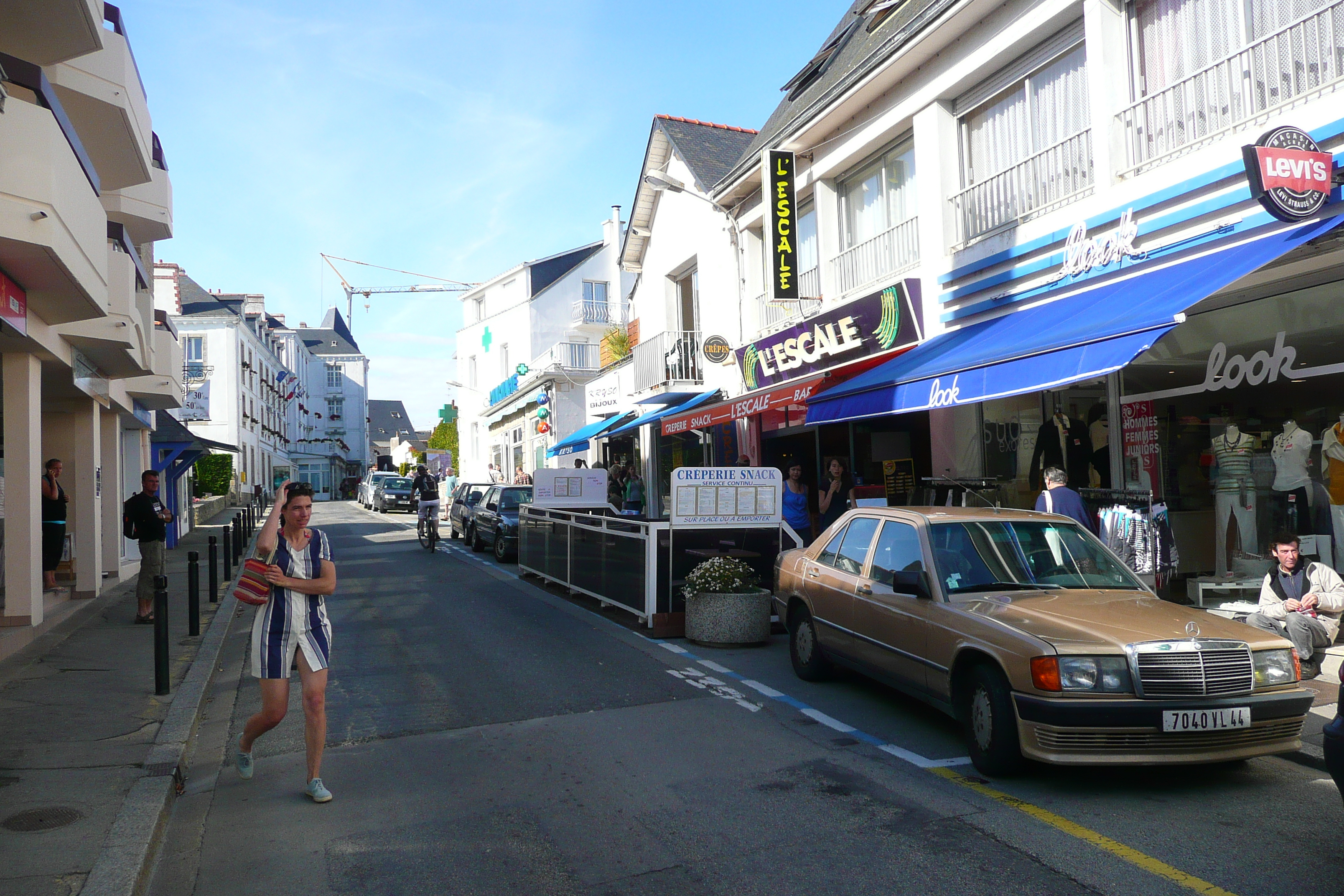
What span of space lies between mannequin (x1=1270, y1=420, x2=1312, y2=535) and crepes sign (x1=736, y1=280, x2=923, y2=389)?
538cm

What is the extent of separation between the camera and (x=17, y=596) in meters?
10.4

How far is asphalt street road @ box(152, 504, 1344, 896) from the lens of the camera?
13.6ft

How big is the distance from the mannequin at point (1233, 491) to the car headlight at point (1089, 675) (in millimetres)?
4901

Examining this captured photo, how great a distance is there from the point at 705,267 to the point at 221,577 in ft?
35.8

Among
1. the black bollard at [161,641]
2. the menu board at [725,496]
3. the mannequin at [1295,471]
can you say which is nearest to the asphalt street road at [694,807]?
the black bollard at [161,641]

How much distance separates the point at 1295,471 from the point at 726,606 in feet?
16.8

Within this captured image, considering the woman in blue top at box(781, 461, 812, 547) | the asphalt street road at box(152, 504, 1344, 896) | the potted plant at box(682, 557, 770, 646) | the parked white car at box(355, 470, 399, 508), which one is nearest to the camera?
the asphalt street road at box(152, 504, 1344, 896)

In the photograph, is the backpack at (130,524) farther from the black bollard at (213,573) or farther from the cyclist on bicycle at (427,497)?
the cyclist on bicycle at (427,497)

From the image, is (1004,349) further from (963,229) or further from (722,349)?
(722,349)

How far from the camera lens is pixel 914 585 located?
615 centimetres

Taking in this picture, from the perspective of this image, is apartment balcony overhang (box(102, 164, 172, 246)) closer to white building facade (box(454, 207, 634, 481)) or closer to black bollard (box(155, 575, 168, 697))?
black bollard (box(155, 575, 168, 697))

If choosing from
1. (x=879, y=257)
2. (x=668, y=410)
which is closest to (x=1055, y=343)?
(x=879, y=257)

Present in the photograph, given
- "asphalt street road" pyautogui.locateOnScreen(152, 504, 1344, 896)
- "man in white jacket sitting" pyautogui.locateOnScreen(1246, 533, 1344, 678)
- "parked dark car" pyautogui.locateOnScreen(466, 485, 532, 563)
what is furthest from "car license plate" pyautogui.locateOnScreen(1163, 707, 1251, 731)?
"parked dark car" pyautogui.locateOnScreen(466, 485, 532, 563)

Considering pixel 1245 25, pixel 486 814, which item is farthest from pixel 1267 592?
pixel 486 814
